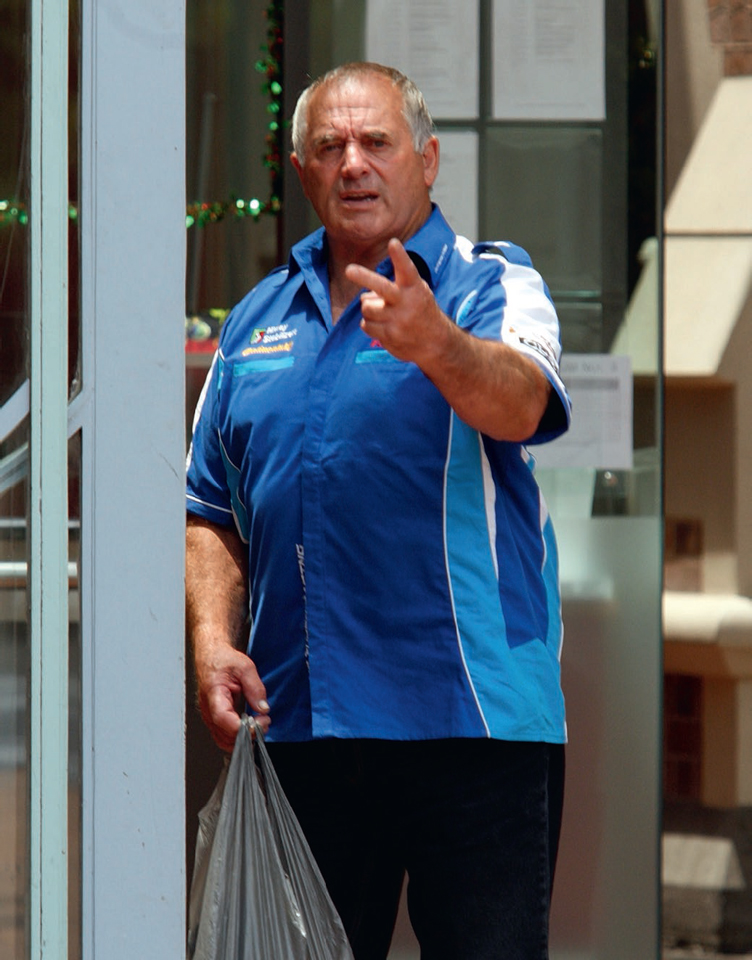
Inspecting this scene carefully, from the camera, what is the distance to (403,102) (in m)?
2.06

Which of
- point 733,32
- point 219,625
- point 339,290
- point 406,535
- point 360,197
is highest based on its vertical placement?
point 733,32

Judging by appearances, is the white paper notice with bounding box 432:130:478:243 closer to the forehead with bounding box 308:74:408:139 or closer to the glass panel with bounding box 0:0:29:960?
the forehead with bounding box 308:74:408:139

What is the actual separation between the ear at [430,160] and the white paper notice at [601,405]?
51.5 inches

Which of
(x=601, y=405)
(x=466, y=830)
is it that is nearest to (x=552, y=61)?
(x=601, y=405)

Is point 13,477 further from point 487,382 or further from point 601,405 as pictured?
point 601,405

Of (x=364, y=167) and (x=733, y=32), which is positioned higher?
(x=733, y=32)

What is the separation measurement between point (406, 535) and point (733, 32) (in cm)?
274

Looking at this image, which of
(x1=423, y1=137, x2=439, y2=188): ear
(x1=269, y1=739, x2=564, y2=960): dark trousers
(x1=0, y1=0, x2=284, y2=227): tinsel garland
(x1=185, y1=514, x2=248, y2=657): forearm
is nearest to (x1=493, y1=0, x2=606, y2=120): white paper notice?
(x1=0, y1=0, x2=284, y2=227): tinsel garland

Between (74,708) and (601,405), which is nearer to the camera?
(74,708)

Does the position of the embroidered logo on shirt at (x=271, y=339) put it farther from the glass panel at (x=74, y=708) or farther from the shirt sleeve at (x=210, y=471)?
the glass panel at (x=74, y=708)

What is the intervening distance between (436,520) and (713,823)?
8.66 ft

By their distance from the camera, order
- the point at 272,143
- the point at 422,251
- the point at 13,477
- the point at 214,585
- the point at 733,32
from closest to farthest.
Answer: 1. the point at 13,477
2. the point at 422,251
3. the point at 214,585
4. the point at 272,143
5. the point at 733,32

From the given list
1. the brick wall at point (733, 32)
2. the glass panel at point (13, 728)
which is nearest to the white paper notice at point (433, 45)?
the brick wall at point (733, 32)

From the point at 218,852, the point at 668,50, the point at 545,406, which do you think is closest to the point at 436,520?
the point at 545,406
